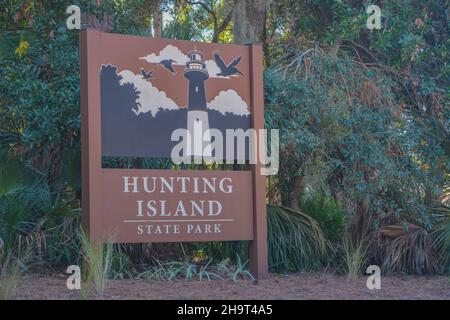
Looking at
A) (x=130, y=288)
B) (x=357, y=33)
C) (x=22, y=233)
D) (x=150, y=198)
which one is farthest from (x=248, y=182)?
(x=357, y=33)

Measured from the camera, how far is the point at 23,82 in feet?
37.0

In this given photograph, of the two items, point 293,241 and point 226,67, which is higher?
point 226,67

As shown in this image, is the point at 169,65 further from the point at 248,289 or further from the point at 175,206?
the point at 248,289

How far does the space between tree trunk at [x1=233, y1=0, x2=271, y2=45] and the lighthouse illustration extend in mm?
3618

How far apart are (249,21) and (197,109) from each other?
4.32 m

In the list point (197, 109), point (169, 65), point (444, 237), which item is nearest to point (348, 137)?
point (444, 237)

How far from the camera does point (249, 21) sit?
1425cm

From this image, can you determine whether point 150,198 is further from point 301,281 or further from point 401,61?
point 401,61

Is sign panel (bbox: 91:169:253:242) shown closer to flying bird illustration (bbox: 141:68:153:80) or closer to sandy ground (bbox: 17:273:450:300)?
sandy ground (bbox: 17:273:450:300)

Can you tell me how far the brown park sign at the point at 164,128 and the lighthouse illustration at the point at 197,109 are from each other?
13mm

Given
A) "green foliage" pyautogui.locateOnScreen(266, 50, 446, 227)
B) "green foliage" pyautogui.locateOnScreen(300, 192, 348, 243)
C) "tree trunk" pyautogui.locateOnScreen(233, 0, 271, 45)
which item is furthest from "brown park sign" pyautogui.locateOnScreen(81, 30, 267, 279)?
"tree trunk" pyautogui.locateOnScreen(233, 0, 271, 45)

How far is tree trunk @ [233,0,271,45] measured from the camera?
555 inches

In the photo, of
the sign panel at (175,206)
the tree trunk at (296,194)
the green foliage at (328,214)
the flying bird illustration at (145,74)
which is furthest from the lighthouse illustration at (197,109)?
the green foliage at (328,214)

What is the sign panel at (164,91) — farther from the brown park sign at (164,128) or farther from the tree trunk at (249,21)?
the tree trunk at (249,21)
